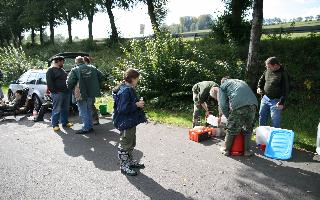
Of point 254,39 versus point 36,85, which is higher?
point 254,39

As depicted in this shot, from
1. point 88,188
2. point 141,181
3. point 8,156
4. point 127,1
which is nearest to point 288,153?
point 141,181

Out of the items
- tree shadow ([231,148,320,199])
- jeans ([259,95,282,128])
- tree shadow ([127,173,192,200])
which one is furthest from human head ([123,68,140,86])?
jeans ([259,95,282,128])

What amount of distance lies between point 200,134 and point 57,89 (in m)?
4.72

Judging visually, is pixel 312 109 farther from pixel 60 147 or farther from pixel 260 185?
pixel 60 147

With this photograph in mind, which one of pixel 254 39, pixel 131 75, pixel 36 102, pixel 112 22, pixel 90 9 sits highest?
pixel 90 9

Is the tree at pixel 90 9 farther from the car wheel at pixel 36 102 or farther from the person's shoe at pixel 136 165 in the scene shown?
the person's shoe at pixel 136 165

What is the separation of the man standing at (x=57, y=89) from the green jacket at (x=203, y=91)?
13.6ft

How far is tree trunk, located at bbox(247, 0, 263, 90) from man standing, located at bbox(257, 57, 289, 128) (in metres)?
3.57

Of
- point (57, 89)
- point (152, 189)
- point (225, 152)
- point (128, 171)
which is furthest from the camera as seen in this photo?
point (57, 89)

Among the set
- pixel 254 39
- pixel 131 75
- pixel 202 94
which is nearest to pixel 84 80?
pixel 202 94

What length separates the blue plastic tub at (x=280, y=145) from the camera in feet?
23.6

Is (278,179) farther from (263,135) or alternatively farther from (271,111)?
(271,111)

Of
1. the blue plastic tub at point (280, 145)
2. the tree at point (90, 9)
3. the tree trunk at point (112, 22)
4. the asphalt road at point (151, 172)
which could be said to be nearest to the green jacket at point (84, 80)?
the asphalt road at point (151, 172)

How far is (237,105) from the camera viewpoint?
22.9 ft
